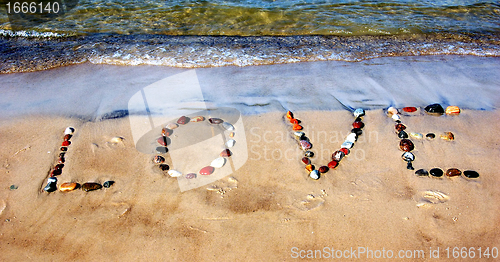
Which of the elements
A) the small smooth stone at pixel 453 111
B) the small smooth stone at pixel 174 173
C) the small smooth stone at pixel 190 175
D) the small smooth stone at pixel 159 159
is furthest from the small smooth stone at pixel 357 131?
the small smooth stone at pixel 159 159

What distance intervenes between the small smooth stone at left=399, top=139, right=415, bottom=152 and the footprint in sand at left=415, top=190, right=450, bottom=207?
516 millimetres

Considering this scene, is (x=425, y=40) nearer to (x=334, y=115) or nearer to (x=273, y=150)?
(x=334, y=115)

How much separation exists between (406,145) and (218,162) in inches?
70.7

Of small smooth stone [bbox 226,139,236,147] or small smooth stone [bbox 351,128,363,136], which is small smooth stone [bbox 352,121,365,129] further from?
small smooth stone [bbox 226,139,236,147]

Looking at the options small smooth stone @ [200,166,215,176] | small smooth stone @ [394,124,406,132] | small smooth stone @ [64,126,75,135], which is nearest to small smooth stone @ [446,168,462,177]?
small smooth stone @ [394,124,406,132]

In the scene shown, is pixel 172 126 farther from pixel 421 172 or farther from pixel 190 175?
pixel 421 172

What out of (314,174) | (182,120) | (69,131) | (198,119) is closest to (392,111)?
(314,174)

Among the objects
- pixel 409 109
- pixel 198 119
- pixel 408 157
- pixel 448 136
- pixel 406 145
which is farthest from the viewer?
pixel 409 109

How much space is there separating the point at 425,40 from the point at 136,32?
5288 millimetres

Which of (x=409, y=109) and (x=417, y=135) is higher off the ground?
(x=409, y=109)

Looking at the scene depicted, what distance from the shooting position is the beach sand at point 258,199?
2.29 meters

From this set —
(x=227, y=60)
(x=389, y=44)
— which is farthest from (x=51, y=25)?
(x=389, y=44)

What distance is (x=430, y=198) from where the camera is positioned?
2576mm

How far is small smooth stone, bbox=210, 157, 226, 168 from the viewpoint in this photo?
2867 millimetres
